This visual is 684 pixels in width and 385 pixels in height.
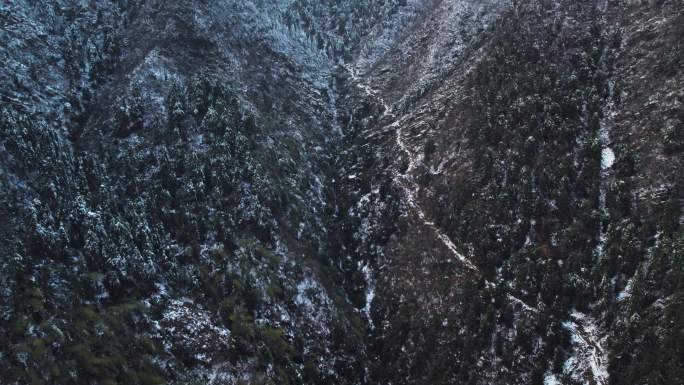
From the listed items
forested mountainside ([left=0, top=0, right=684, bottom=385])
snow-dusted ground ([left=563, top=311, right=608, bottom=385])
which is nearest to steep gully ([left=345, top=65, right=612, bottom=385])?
snow-dusted ground ([left=563, top=311, right=608, bottom=385])

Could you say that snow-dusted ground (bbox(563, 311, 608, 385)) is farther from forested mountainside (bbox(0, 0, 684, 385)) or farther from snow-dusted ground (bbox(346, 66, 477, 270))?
snow-dusted ground (bbox(346, 66, 477, 270))

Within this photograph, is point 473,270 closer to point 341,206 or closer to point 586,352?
point 586,352

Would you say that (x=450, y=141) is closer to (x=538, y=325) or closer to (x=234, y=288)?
(x=538, y=325)

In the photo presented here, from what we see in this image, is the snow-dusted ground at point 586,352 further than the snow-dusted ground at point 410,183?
No

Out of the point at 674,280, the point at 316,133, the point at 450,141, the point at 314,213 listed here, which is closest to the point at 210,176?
the point at 314,213

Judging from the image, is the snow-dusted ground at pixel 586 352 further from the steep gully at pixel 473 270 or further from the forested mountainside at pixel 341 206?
the forested mountainside at pixel 341 206

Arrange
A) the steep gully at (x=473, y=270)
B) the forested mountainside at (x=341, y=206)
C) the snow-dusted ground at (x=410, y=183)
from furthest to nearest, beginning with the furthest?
the snow-dusted ground at (x=410, y=183)
the forested mountainside at (x=341, y=206)
the steep gully at (x=473, y=270)

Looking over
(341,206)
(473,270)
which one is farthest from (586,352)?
(341,206)

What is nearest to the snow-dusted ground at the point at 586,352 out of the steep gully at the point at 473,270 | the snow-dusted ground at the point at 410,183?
the steep gully at the point at 473,270

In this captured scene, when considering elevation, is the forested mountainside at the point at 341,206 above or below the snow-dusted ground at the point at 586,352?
above

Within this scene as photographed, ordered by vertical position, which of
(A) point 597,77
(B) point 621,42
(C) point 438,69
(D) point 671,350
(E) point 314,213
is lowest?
(D) point 671,350
